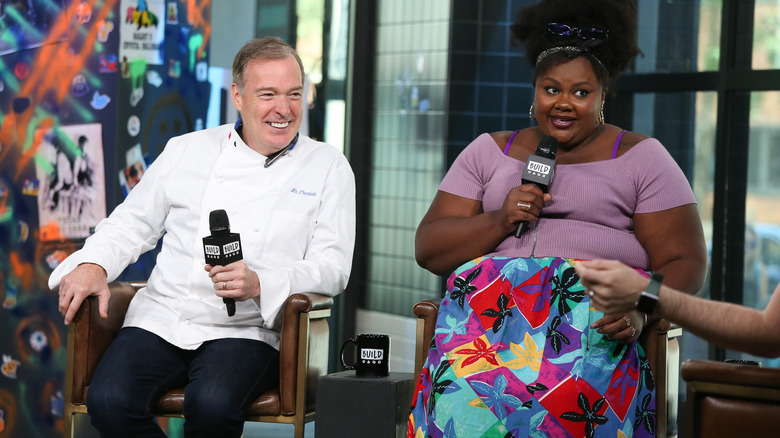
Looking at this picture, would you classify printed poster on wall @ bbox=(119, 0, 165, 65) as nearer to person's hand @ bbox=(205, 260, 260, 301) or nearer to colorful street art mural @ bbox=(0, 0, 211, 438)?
colorful street art mural @ bbox=(0, 0, 211, 438)

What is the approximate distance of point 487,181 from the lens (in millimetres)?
2973

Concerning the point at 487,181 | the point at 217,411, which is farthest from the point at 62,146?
the point at 487,181

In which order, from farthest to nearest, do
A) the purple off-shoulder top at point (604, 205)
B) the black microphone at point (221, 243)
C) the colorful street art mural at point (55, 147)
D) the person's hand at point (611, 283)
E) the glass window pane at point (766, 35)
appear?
the glass window pane at point (766, 35) < the colorful street art mural at point (55, 147) < the purple off-shoulder top at point (604, 205) < the black microphone at point (221, 243) < the person's hand at point (611, 283)

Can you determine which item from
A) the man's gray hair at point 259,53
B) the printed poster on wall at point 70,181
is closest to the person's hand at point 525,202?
the man's gray hair at point 259,53

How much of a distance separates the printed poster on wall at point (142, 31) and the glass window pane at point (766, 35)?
281 cm

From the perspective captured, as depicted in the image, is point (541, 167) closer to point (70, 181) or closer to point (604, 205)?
point (604, 205)

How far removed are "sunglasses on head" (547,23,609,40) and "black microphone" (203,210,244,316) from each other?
3.79 ft

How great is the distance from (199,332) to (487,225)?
0.96 metres

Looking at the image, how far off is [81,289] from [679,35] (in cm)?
336

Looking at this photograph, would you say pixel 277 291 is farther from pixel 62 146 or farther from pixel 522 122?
pixel 522 122

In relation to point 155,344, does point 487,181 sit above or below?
above

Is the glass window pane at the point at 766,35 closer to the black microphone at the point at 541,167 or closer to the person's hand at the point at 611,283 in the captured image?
the black microphone at the point at 541,167

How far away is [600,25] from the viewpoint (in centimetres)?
300

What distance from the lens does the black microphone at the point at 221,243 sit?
8.67ft
